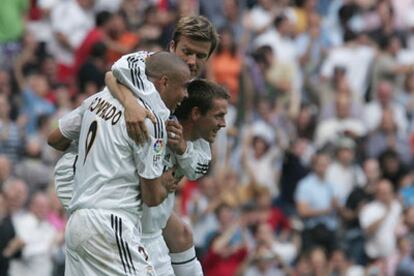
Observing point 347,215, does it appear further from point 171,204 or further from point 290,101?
point 171,204

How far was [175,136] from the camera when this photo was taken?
10336 mm

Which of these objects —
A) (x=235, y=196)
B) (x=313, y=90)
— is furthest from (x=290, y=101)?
(x=235, y=196)

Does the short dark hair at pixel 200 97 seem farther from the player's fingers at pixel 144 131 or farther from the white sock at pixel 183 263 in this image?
the white sock at pixel 183 263

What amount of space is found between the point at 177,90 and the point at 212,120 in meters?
0.77

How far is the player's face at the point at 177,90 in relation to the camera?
32.9 ft

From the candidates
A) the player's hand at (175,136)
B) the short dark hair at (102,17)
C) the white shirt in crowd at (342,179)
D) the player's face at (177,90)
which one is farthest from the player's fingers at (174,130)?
the short dark hair at (102,17)

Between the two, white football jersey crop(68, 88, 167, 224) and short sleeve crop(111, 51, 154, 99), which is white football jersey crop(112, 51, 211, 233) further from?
white football jersey crop(68, 88, 167, 224)

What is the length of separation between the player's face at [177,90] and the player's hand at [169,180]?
1.58ft

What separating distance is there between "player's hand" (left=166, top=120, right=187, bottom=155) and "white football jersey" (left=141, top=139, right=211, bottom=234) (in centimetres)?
8

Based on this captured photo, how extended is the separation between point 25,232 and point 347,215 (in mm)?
4227

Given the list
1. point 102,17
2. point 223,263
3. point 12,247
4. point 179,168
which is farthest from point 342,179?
point 179,168

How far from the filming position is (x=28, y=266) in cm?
1628

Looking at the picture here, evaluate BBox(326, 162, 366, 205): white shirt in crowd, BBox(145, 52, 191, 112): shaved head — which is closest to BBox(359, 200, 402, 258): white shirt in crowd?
BBox(326, 162, 366, 205): white shirt in crowd

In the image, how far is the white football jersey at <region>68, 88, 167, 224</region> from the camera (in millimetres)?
9945
